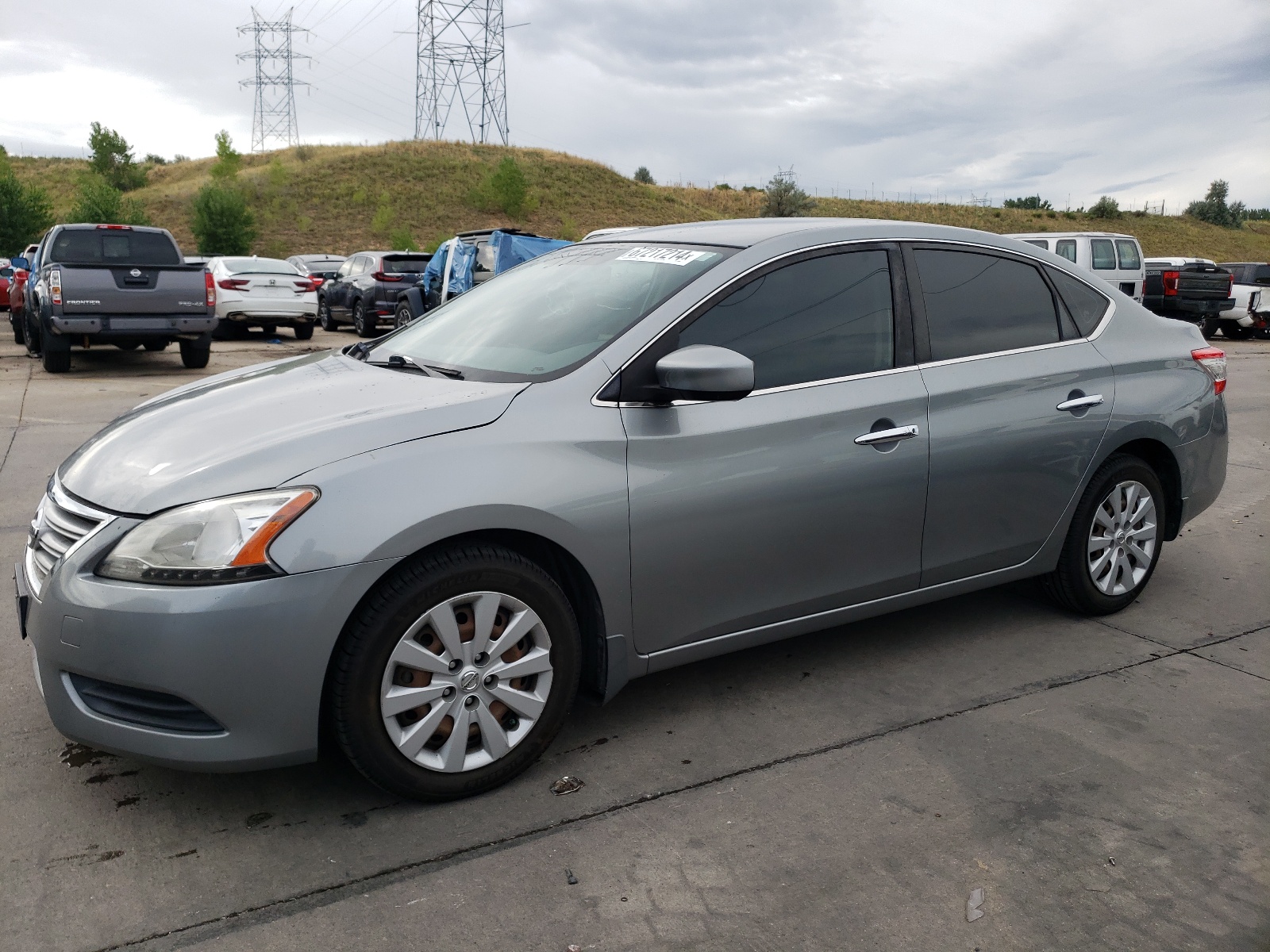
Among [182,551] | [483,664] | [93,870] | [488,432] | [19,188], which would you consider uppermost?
[19,188]

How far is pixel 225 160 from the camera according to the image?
61.8 m

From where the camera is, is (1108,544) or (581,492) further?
(1108,544)

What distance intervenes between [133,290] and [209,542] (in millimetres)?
10964

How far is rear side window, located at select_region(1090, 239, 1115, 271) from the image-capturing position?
64.3 feet

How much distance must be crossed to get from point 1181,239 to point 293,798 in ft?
263

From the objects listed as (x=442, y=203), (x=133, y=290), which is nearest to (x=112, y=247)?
(x=133, y=290)

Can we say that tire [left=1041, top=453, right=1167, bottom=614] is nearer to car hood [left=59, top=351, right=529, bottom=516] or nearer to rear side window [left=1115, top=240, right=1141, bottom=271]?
car hood [left=59, top=351, right=529, bottom=516]

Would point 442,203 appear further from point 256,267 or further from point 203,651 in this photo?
point 203,651

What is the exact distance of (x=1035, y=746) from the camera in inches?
132

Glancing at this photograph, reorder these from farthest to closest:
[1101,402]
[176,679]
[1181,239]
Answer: [1181,239], [1101,402], [176,679]

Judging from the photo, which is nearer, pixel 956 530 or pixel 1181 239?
pixel 956 530

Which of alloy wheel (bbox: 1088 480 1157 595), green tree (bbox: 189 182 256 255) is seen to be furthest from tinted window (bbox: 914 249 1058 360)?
green tree (bbox: 189 182 256 255)

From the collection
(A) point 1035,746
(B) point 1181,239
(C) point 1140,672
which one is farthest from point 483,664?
(B) point 1181,239

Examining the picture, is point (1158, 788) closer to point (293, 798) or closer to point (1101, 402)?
point (1101, 402)
